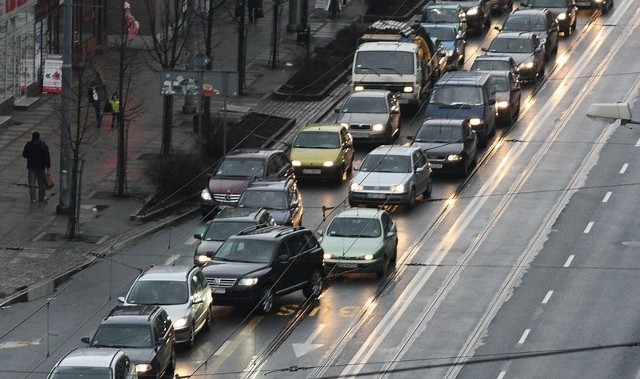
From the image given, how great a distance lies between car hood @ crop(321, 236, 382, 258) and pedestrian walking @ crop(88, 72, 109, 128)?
15.7 metres

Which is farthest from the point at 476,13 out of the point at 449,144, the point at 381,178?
the point at 381,178

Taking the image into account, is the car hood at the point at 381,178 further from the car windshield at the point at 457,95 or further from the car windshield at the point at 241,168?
the car windshield at the point at 457,95

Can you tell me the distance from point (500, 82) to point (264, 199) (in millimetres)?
15033

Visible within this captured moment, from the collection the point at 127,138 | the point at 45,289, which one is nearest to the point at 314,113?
the point at 127,138

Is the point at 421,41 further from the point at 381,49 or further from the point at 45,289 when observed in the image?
the point at 45,289

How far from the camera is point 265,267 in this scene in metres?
41.5

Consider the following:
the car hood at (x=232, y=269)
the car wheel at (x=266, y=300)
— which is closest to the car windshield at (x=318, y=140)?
the car hood at (x=232, y=269)

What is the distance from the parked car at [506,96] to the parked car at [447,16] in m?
9.52

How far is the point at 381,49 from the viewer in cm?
6219

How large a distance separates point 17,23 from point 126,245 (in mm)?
17119

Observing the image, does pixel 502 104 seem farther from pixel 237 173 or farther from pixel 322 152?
pixel 237 173

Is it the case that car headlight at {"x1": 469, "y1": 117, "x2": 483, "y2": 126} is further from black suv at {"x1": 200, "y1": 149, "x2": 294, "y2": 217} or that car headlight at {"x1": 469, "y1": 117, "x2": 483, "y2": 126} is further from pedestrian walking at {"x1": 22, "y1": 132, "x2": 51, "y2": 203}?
pedestrian walking at {"x1": 22, "y1": 132, "x2": 51, "y2": 203}

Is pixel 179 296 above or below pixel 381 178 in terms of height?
above

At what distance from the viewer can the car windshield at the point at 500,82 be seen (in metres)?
60.9
